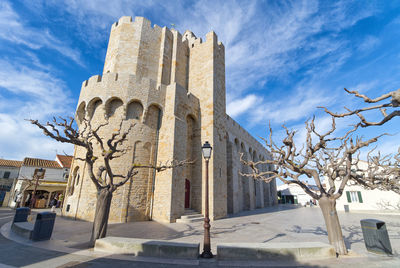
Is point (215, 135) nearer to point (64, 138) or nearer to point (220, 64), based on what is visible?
point (220, 64)

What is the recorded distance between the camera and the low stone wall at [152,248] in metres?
4.82

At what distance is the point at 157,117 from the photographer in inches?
547

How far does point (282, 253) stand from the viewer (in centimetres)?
465

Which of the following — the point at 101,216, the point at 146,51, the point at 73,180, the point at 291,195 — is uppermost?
the point at 146,51

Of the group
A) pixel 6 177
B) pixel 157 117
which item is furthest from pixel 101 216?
pixel 6 177

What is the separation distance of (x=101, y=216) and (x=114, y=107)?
8.56 metres

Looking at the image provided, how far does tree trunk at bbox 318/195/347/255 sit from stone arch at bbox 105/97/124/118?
1206cm

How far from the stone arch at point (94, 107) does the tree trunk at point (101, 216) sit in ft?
27.7

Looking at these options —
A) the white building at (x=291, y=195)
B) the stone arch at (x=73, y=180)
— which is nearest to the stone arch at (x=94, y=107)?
the stone arch at (x=73, y=180)

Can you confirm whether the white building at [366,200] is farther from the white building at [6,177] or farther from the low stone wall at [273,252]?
the white building at [6,177]

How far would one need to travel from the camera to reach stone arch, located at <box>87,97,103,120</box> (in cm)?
1315

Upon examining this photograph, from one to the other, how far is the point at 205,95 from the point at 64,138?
11.5 m

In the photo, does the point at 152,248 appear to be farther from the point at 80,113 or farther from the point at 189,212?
the point at 80,113

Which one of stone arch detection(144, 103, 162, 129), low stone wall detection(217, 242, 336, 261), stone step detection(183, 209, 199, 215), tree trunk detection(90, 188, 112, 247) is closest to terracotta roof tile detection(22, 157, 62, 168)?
stone arch detection(144, 103, 162, 129)
